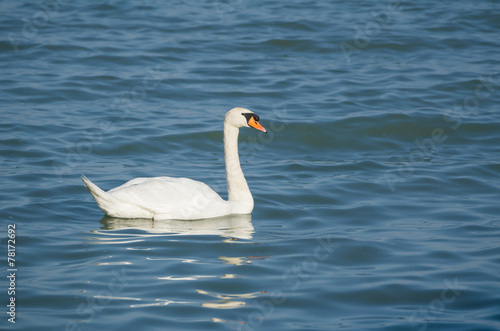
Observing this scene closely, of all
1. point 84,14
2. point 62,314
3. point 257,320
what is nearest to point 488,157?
point 257,320

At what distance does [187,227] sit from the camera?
8008 millimetres

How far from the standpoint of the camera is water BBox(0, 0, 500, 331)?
6242 mm

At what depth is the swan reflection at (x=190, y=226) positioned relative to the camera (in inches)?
307

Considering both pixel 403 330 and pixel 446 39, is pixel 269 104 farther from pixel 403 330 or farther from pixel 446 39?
pixel 403 330

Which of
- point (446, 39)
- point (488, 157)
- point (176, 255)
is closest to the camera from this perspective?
point (176, 255)

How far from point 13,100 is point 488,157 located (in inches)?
294

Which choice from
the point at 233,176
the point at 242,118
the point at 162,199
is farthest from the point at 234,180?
the point at 162,199

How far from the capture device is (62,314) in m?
5.86

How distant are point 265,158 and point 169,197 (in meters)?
3.21

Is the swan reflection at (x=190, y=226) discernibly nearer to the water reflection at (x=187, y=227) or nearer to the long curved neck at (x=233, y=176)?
the water reflection at (x=187, y=227)

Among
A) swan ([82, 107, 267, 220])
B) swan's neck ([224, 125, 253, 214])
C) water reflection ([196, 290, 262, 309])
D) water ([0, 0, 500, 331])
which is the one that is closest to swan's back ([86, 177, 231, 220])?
swan ([82, 107, 267, 220])

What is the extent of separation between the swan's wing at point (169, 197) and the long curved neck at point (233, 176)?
1.43 ft

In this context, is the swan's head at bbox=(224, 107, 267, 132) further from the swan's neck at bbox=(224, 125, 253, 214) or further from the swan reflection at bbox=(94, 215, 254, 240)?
the swan reflection at bbox=(94, 215, 254, 240)

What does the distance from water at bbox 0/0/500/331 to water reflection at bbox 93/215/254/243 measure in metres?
0.03
